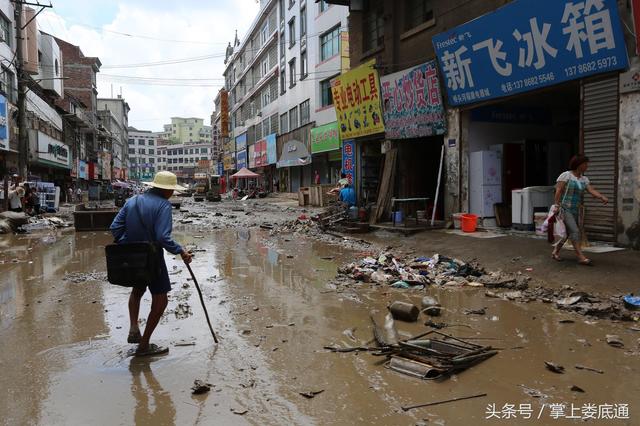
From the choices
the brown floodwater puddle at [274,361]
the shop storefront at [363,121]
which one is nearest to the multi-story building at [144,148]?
the shop storefront at [363,121]

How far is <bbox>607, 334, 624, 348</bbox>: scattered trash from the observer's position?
15.1 ft

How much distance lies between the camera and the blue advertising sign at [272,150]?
40.8 m

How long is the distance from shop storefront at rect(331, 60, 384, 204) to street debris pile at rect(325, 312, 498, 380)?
38.5 ft

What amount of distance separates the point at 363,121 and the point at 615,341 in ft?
42.2

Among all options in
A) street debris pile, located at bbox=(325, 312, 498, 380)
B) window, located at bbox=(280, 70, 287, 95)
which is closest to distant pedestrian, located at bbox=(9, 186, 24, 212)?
street debris pile, located at bbox=(325, 312, 498, 380)

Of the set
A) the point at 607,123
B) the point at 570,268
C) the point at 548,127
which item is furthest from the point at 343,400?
the point at 548,127

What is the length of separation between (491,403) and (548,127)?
1203cm

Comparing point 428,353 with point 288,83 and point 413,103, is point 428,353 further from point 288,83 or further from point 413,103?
point 288,83

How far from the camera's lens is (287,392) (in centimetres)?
370

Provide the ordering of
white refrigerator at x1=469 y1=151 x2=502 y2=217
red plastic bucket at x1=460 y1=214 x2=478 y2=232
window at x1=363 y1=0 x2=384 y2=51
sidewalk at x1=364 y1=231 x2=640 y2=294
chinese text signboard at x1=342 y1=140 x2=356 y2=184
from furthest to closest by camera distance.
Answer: chinese text signboard at x1=342 y1=140 x2=356 y2=184 → window at x1=363 y1=0 x2=384 y2=51 → white refrigerator at x1=469 y1=151 x2=502 y2=217 → red plastic bucket at x1=460 y1=214 x2=478 y2=232 → sidewalk at x1=364 y1=231 x2=640 y2=294

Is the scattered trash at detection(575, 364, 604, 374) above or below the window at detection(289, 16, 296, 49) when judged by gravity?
below

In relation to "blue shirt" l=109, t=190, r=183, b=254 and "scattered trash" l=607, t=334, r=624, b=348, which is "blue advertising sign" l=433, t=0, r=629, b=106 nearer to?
"scattered trash" l=607, t=334, r=624, b=348

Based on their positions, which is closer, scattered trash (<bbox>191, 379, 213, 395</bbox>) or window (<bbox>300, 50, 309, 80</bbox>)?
scattered trash (<bbox>191, 379, 213, 395</bbox>)

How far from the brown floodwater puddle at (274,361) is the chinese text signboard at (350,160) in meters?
10.6
